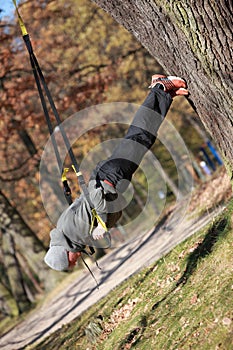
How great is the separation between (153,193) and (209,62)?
26252mm

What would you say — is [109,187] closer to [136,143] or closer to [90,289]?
[136,143]

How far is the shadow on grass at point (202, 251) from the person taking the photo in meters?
6.42

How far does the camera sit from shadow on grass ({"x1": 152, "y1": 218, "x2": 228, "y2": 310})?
6418 mm

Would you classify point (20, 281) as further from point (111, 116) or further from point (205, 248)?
point (205, 248)

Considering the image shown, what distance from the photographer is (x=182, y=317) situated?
548cm

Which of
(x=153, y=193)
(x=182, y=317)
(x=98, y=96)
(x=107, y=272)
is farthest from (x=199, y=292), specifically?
(x=153, y=193)

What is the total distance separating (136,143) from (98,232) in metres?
1.00

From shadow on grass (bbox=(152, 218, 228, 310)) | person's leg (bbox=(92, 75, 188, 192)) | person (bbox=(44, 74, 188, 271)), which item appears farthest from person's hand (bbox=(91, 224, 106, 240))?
shadow on grass (bbox=(152, 218, 228, 310))

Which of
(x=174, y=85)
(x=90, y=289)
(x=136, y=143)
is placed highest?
(x=174, y=85)

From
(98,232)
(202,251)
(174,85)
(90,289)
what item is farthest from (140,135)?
(90,289)

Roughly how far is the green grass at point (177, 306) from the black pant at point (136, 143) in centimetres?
134

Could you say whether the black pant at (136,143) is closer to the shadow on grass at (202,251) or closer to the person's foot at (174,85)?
the person's foot at (174,85)

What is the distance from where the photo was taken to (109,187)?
5.44 m

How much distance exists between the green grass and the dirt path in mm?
1697
